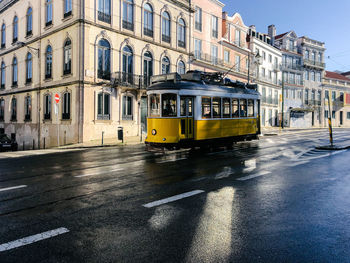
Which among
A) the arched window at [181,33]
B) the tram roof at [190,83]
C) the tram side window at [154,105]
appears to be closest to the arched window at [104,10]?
the arched window at [181,33]

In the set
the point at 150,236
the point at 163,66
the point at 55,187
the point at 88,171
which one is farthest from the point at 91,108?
the point at 150,236

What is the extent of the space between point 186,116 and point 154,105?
1592mm

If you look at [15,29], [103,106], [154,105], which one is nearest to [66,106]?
[103,106]

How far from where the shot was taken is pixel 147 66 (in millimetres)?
27016

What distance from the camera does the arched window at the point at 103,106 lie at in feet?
75.0

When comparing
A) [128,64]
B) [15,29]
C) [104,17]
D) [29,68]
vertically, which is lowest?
[128,64]

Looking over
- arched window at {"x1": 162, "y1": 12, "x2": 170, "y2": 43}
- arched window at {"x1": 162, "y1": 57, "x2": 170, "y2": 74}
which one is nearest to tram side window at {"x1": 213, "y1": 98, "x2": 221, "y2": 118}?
arched window at {"x1": 162, "y1": 57, "x2": 170, "y2": 74}

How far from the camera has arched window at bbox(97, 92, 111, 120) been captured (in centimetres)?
2286

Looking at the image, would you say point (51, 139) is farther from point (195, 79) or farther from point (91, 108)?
point (195, 79)

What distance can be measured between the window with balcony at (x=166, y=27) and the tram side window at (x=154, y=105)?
18.0 metres

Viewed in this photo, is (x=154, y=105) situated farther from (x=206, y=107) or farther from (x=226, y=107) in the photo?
(x=226, y=107)

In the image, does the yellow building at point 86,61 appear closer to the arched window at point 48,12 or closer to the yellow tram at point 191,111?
the arched window at point 48,12

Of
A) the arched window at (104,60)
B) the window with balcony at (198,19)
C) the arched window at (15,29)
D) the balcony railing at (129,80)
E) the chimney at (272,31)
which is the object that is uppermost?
the chimney at (272,31)

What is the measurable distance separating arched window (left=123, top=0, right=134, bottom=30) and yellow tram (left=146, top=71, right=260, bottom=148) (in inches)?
548
